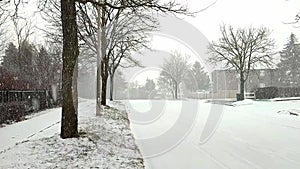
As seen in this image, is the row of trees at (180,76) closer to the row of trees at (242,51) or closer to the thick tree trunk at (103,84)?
the row of trees at (242,51)

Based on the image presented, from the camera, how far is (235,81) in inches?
2975

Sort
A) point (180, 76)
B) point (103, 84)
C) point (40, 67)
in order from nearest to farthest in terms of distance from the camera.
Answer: point (103, 84) → point (40, 67) → point (180, 76)

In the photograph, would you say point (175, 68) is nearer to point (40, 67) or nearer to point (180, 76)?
point (180, 76)

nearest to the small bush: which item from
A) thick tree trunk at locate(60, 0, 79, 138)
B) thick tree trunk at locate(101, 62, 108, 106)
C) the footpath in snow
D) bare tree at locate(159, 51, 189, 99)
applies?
the footpath in snow

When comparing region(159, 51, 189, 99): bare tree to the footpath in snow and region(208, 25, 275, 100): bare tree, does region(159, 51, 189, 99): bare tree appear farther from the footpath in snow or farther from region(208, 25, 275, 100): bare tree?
the footpath in snow

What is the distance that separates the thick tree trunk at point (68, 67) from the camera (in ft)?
31.2

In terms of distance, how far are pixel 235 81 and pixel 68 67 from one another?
2741 inches

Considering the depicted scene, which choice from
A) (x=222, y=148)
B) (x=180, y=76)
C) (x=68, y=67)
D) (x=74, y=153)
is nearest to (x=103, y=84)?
(x=68, y=67)

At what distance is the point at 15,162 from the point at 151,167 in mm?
3141

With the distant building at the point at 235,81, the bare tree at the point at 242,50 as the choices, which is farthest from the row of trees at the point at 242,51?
the distant building at the point at 235,81

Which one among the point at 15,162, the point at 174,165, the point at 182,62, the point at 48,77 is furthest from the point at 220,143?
the point at 182,62

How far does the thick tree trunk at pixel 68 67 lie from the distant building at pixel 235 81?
174 feet

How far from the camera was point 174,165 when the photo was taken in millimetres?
8242

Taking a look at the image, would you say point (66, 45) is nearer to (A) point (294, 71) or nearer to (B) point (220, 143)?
(B) point (220, 143)
